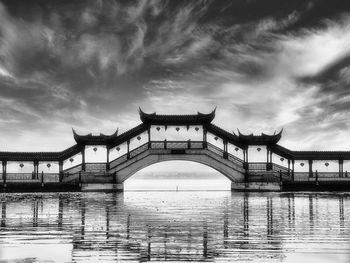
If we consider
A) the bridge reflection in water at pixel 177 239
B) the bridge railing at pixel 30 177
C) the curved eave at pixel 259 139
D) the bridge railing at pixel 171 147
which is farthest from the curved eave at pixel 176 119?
the bridge reflection in water at pixel 177 239

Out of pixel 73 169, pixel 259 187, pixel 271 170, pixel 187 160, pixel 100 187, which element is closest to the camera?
pixel 259 187

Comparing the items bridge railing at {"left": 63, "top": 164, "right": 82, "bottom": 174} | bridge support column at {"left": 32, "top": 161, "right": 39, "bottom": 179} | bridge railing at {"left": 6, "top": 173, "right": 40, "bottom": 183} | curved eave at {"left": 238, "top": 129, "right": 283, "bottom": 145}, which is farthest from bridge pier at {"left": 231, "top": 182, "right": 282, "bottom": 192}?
bridge railing at {"left": 6, "top": 173, "right": 40, "bottom": 183}

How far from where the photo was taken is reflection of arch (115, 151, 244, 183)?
1558 inches

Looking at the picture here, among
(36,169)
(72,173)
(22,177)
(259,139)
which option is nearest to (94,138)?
(72,173)

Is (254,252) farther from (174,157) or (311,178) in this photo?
(311,178)

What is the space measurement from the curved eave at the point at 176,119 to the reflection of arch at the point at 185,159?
125 inches

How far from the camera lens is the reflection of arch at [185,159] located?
1558 inches

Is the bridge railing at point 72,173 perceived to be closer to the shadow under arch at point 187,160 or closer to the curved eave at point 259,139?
the shadow under arch at point 187,160

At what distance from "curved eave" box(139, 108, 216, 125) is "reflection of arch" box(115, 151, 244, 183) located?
3.18 meters

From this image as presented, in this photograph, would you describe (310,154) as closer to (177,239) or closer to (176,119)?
(176,119)

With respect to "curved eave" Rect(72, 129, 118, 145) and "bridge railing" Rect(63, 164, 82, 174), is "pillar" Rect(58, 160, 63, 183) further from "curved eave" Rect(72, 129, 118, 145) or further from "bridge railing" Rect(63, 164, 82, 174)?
"curved eave" Rect(72, 129, 118, 145)

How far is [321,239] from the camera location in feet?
29.6

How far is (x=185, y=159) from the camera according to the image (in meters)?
40.2

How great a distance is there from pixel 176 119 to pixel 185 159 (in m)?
4.04
